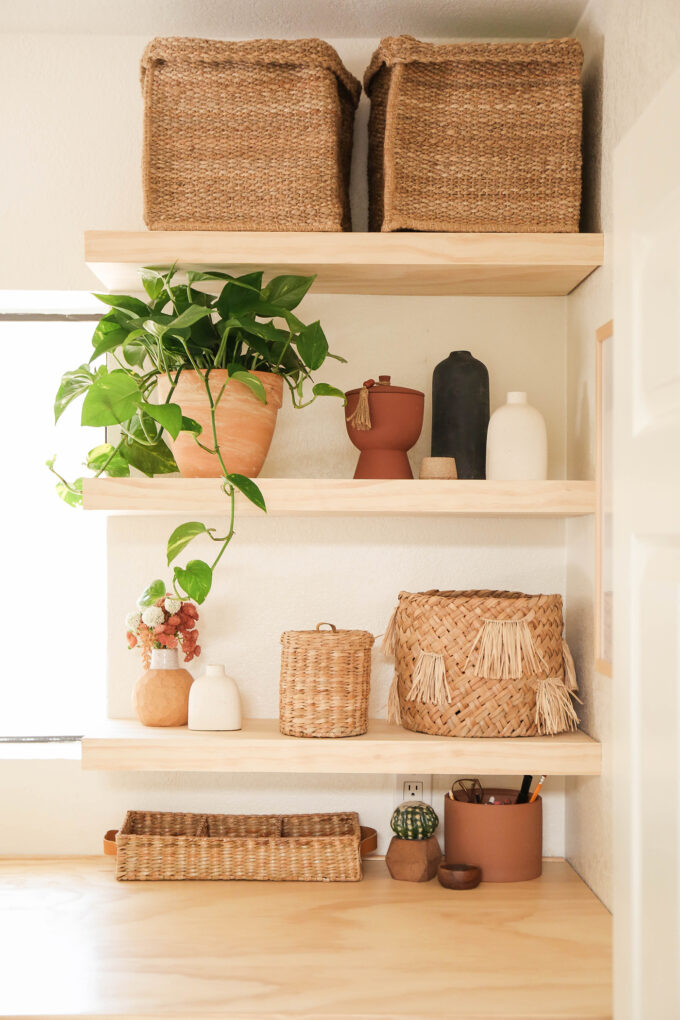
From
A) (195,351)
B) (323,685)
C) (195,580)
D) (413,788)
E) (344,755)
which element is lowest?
(413,788)

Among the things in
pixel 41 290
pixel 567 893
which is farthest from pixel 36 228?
pixel 567 893

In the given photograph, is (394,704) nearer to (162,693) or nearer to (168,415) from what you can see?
(162,693)

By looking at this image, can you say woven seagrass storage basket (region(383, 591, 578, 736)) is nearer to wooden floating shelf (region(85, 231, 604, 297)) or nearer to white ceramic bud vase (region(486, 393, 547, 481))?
white ceramic bud vase (region(486, 393, 547, 481))

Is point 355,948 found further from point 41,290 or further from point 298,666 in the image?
point 41,290

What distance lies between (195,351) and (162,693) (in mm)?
628

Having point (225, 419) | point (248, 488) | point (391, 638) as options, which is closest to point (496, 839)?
point (391, 638)

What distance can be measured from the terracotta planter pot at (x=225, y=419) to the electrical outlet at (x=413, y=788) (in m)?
0.71

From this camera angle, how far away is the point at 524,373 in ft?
6.42

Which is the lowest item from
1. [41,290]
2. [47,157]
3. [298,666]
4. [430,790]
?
[430,790]

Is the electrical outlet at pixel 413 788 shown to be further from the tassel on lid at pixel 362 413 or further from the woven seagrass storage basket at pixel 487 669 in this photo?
the tassel on lid at pixel 362 413

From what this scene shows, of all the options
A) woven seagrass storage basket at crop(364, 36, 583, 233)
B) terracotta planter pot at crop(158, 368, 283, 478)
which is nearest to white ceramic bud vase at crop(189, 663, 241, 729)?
terracotta planter pot at crop(158, 368, 283, 478)

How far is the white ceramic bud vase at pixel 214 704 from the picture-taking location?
175 centimetres

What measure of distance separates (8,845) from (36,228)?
123cm

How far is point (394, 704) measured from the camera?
1811 mm
